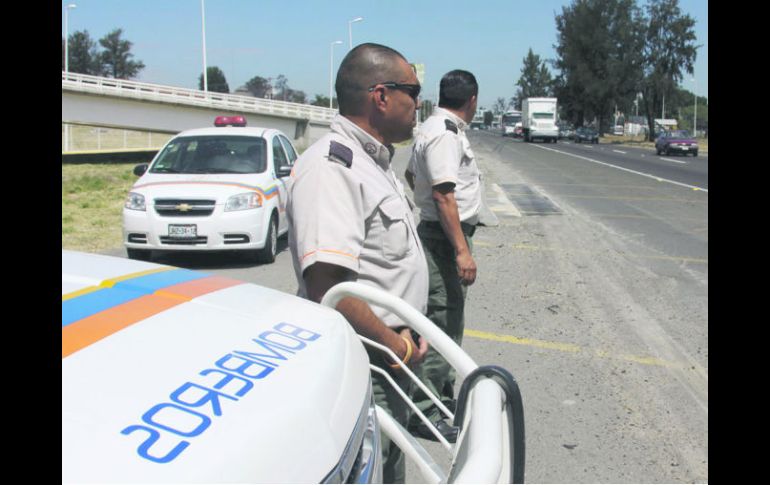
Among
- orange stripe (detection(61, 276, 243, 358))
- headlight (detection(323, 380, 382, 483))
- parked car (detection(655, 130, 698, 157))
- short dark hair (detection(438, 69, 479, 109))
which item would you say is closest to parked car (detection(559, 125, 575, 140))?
parked car (detection(655, 130, 698, 157))

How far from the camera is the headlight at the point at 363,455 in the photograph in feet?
5.00

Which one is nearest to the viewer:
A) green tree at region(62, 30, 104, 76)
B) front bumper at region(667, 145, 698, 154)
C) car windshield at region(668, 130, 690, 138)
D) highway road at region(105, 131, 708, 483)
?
highway road at region(105, 131, 708, 483)

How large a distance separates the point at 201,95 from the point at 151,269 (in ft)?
142

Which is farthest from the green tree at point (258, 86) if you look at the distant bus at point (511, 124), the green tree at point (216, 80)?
the distant bus at point (511, 124)

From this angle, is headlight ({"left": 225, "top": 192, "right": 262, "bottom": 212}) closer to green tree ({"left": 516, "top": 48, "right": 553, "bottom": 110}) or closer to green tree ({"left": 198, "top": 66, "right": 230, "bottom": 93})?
green tree ({"left": 198, "top": 66, "right": 230, "bottom": 93})

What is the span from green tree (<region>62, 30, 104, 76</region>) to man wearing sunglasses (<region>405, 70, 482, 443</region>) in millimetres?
103114

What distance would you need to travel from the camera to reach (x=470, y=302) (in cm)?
707

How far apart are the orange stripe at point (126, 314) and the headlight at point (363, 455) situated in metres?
0.57

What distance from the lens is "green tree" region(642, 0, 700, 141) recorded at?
72.3 metres

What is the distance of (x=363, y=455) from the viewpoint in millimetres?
1737

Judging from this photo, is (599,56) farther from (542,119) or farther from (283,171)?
(283,171)

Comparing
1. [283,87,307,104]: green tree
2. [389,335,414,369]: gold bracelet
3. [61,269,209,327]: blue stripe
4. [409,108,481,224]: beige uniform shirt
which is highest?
[283,87,307,104]: green tree

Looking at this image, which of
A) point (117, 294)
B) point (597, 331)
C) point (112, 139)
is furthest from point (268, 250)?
point (112, 139)
